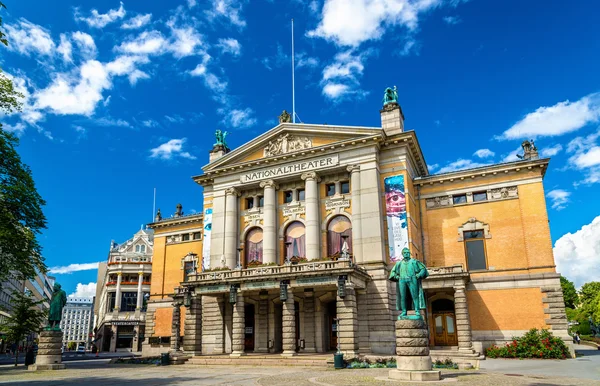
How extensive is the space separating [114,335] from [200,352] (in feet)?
177

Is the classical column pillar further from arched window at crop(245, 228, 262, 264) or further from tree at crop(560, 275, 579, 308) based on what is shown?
tree at crop(560, 275, 579, 308)

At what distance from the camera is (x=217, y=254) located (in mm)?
43875

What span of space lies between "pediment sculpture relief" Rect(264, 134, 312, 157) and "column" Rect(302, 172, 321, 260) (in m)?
2.94

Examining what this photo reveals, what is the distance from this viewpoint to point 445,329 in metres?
37.6

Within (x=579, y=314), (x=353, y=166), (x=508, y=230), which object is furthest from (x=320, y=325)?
(x=579, y=314)

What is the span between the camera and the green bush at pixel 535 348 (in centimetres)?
3222

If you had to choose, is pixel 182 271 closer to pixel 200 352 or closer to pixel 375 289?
pixel 200 352

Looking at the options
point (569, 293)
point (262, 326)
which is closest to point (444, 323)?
point (262, 326)

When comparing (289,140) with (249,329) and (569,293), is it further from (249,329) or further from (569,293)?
(569,293)

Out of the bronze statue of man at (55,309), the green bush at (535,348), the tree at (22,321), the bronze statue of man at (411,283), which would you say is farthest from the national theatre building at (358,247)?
the tree at (22,321)

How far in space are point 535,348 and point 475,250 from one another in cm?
913

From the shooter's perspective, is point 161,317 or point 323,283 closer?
point 323,283

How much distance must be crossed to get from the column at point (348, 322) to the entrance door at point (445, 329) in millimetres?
9725

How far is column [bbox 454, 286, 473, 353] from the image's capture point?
33.4m
